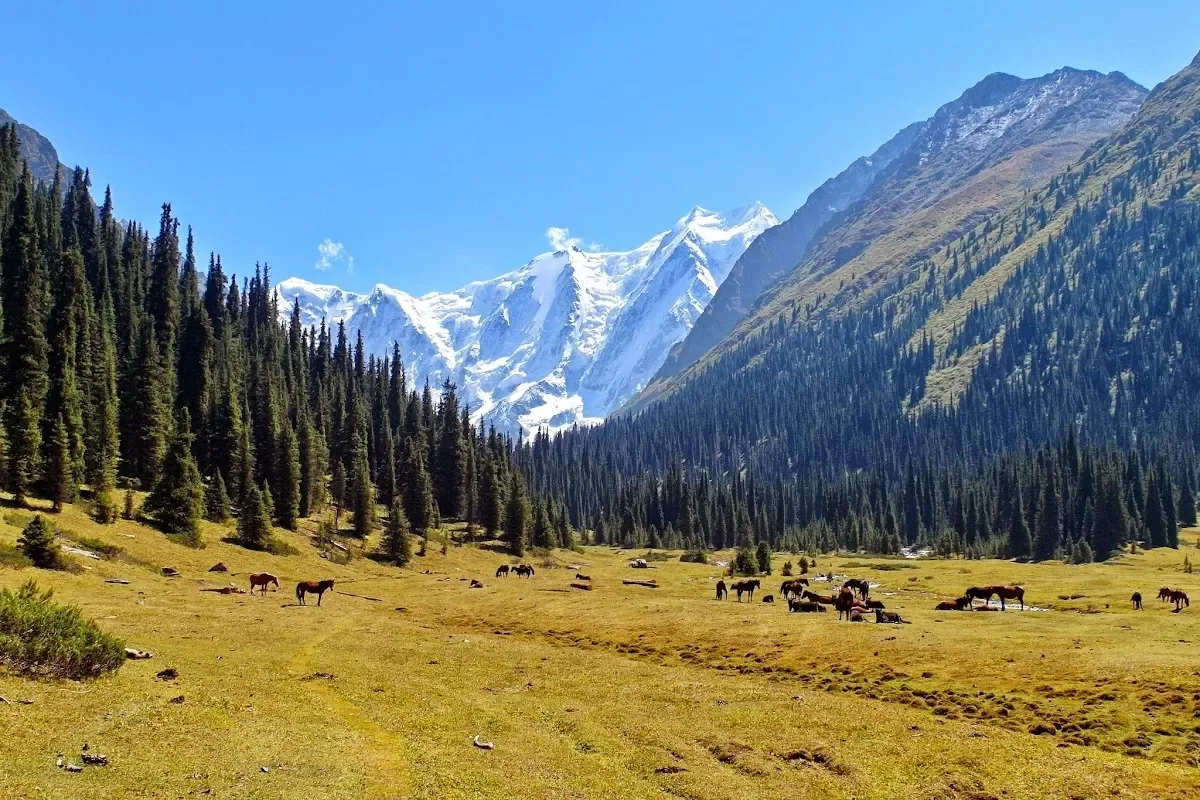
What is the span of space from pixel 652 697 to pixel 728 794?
11150mm

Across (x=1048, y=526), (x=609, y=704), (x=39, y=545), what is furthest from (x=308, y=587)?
(x=1048, y=526)

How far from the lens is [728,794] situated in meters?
22.1

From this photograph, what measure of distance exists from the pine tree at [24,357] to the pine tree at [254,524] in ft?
58.7

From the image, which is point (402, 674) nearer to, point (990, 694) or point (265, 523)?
point (990, 694)

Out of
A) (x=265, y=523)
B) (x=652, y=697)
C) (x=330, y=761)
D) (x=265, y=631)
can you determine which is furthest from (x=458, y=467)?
(x=330, y=761)

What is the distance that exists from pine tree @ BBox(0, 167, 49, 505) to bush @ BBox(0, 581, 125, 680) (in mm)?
46681

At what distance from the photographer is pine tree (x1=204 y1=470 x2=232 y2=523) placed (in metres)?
87.4

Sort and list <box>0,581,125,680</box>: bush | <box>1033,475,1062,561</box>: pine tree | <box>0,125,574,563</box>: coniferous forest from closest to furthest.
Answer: <box>0,581,125,680</box>: bush
<box>0,125,574,563</box>: coniferous forest
<box>1033,475,1062,561</box>: pine tree

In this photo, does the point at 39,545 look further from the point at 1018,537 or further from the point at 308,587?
the point at 1018,537

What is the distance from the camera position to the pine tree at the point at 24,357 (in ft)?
216

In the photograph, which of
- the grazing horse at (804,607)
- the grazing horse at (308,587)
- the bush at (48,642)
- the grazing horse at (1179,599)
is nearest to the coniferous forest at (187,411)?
the grazing horse at (308,587)

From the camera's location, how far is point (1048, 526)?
501 feet

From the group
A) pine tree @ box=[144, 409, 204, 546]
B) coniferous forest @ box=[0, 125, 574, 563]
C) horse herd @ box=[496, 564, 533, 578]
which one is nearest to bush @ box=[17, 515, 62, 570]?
coniferous forest @ box=[0, 125, 574, 563]

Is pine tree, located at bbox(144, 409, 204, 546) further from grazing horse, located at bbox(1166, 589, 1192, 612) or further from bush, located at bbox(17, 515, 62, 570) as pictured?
grazing horse, located at bbox(1166, 589, 1192, 612)
